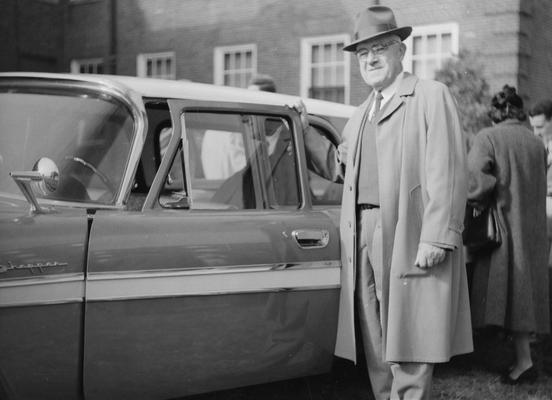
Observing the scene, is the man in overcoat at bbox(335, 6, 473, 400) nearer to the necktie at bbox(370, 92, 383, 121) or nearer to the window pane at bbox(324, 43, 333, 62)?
the necktie at bbox(370, 92, 383, 121)

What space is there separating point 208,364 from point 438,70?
359 inches

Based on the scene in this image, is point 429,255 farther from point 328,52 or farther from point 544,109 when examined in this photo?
point 328,52

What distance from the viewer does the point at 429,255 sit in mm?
3186

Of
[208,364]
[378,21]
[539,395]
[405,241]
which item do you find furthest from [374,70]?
[539,395]

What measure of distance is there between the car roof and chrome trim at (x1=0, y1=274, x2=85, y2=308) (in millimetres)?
1023

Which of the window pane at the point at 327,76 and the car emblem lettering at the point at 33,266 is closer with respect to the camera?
the car emblem lettering at the point at 33,266

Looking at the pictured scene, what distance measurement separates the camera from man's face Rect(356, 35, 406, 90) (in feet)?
11.2

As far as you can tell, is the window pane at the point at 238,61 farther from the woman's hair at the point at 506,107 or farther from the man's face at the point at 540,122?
the woman's hair at the point at 506,107

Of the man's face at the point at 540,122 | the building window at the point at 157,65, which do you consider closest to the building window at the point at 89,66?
the building window at the point at 157,65

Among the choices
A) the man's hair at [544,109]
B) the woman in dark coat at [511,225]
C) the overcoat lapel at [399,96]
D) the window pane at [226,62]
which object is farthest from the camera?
the window pane at [226,62]

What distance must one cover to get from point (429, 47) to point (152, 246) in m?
10.8

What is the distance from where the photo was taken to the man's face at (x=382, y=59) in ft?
11.2

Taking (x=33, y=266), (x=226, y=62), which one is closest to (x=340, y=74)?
(x=226, y=62)

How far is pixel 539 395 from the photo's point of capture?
439 centimetres
